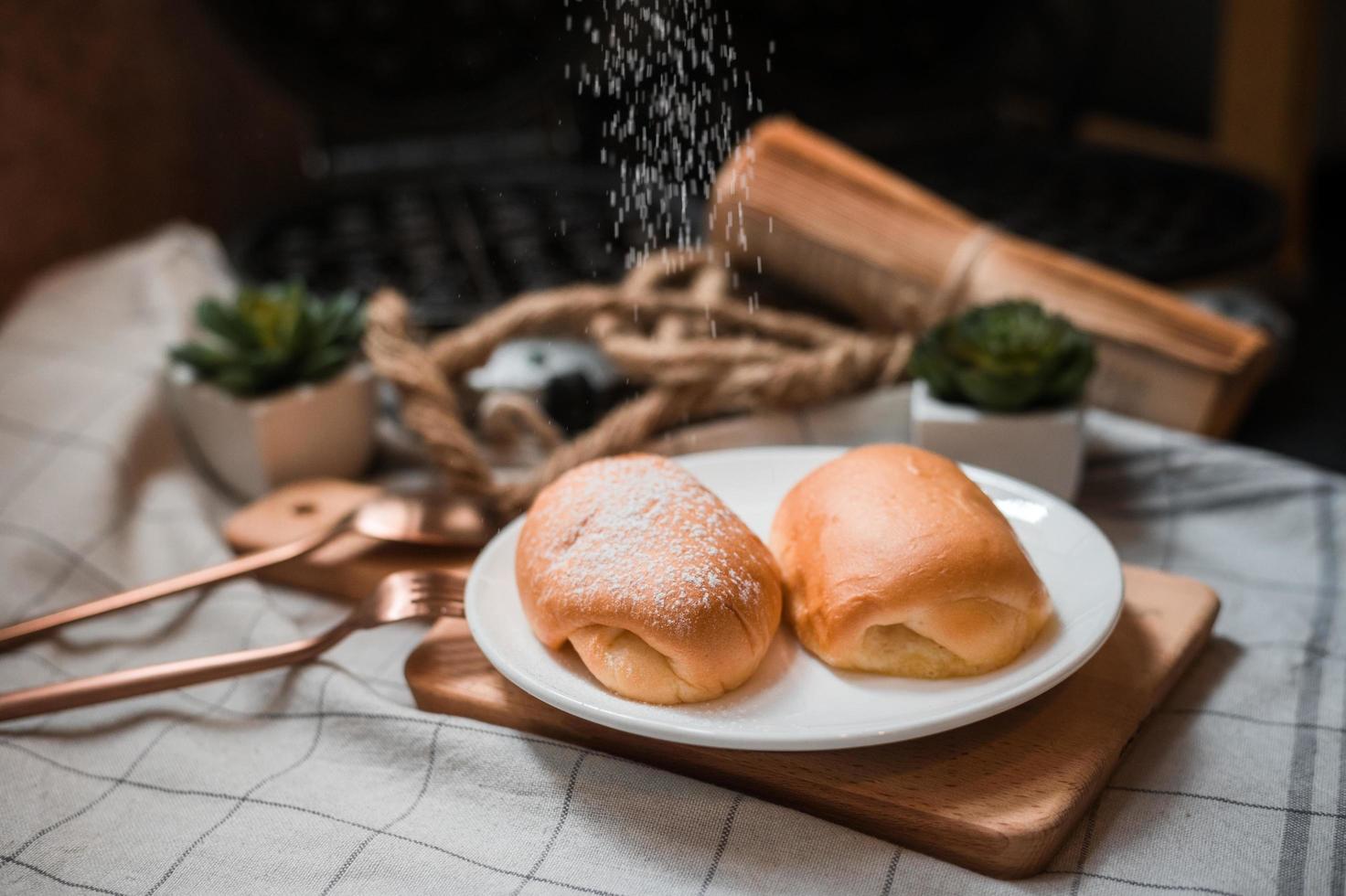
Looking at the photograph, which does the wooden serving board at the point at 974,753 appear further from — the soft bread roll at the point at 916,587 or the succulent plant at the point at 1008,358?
the succulent plant at the point at 1008,358

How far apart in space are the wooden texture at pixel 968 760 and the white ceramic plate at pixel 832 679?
4 cm

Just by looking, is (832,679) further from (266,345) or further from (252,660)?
(266,345)

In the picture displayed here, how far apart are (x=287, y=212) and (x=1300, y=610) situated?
1.20 meters

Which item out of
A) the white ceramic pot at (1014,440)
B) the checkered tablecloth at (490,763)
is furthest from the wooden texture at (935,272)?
the white ceramic pot at (1014,440)

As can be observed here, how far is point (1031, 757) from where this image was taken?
2.05 feet

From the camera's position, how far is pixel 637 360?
39.6 inches

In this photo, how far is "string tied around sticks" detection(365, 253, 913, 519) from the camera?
970 mm

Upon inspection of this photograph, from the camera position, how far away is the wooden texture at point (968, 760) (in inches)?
23.2

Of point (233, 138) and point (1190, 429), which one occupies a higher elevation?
point (233, 138)

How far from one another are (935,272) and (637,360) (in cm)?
32

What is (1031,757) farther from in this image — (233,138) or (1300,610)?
(233,138)

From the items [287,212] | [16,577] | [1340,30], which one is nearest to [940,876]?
[16,577]

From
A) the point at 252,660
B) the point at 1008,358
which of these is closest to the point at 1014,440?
the point at 1008,358

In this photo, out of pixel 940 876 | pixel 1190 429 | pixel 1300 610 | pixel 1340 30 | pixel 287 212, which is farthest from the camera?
pixel 1340 30
